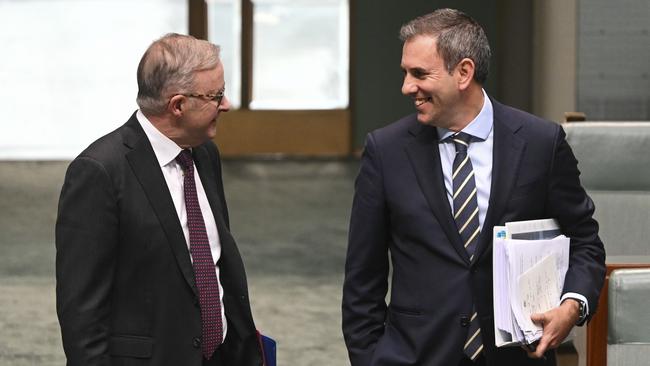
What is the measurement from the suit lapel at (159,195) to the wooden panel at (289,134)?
33.1 ft

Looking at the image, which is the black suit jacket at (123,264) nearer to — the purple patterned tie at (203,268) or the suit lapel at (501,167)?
the purple patterned tie at (203,268)

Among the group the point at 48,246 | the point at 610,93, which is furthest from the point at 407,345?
the point at 48,246

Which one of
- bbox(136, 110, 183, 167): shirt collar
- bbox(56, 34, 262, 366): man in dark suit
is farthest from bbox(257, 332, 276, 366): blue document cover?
bbox(136, 110, 183, 167): shirt collar

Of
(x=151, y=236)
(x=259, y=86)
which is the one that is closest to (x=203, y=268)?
(x=151, y=236)

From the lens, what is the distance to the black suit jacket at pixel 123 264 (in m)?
2.33

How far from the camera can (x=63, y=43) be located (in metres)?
13.2

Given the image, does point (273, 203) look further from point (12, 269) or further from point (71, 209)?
point (71, 209)

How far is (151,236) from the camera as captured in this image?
239cm

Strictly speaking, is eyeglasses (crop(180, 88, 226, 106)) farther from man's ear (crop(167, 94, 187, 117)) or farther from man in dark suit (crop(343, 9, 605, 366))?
man in dark suit (crop(343, 9, 605, 366))

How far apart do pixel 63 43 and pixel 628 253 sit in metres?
9.81

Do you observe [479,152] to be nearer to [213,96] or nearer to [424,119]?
[424,119]

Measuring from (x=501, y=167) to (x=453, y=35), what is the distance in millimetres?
280

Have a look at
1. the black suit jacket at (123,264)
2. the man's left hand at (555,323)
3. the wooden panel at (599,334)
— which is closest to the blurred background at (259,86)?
the wooden panel at (599,334)

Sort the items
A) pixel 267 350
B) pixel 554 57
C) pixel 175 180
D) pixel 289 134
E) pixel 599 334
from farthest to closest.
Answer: pixel 289 134
pixel 554 57
pixel 599 334
pixel 267 350
pixel 175 180
